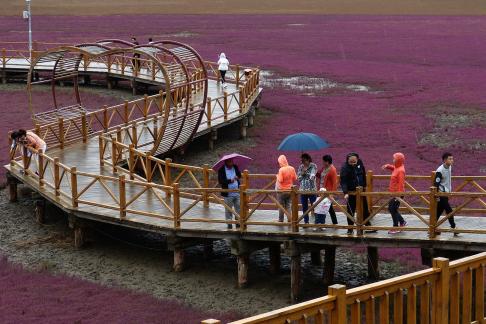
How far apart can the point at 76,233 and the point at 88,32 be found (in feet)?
171

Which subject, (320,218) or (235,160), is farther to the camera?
(235,160)

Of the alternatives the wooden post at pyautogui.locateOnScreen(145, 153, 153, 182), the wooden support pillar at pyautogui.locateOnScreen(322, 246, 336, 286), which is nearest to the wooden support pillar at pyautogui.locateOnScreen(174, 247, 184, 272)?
the wooden support pillar at pyautogui.locateOnScreen(322, 246, 336, 286)

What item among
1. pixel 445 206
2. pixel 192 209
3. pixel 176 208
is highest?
pixel 445 206

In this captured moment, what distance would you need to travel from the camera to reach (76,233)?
867 inches

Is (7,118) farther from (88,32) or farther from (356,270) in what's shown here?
(88,32)

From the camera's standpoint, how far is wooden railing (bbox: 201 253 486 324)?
11.3 meters

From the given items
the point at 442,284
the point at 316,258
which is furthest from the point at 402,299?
the point at 316,258

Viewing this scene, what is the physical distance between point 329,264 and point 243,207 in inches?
76.4

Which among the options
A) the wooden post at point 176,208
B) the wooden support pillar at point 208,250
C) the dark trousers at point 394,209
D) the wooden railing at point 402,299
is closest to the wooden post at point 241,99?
the wooden support pillar at point 208,250

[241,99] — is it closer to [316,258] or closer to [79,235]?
[79,235]

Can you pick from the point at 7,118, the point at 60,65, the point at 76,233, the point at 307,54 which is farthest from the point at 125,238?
the point at 307,54

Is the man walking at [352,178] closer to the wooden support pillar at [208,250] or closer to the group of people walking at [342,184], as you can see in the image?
the group of people walking at [342,184]

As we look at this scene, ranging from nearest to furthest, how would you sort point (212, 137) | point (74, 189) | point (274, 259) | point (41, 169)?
1. point (274, 259)
2. point (74, 189)
3. point (41, 169)
4. point (212, 137)
